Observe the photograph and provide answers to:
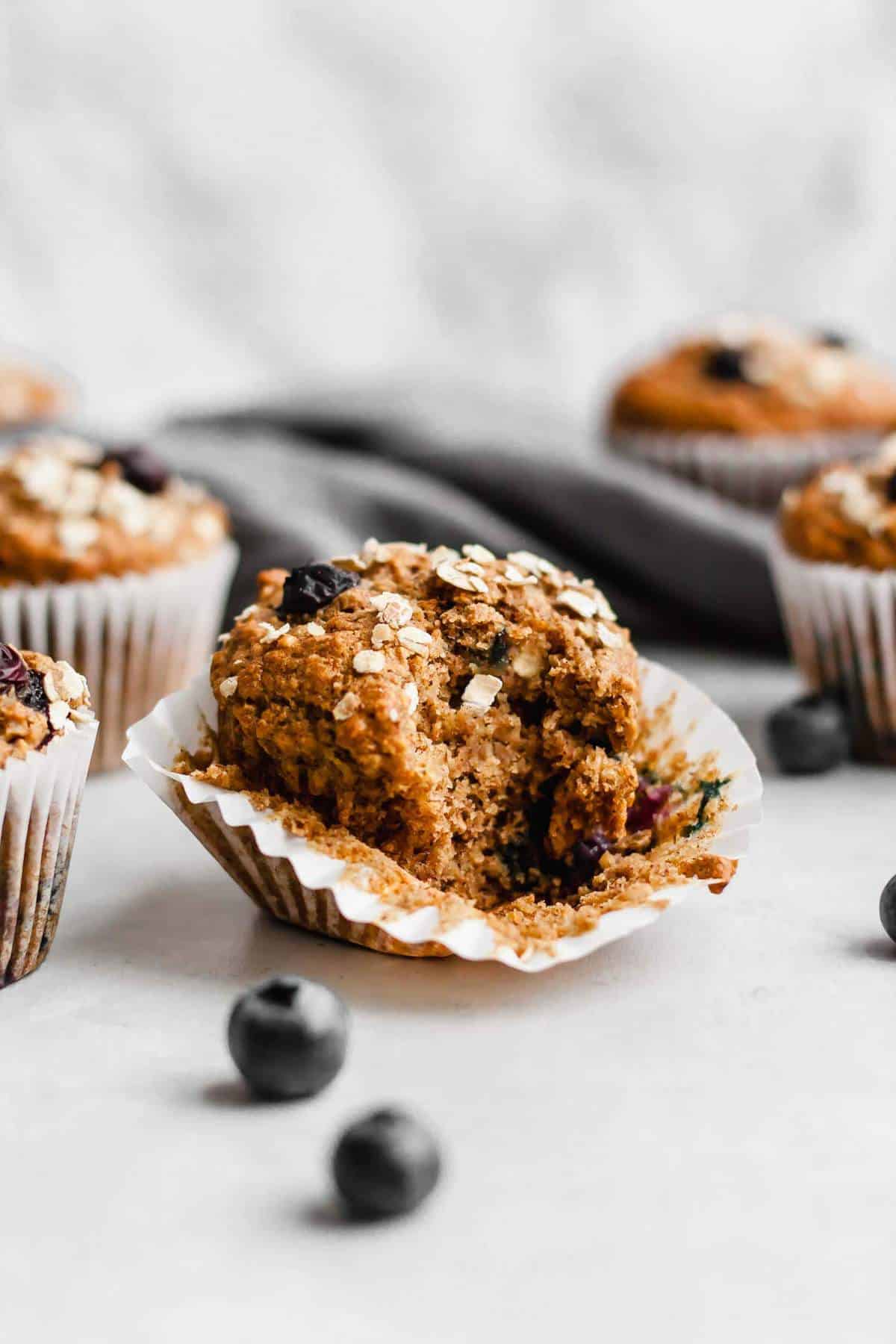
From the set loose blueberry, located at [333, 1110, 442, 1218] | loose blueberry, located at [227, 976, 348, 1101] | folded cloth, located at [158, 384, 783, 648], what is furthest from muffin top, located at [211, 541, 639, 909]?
folded cloth, located at [158, 384, 783, 648]

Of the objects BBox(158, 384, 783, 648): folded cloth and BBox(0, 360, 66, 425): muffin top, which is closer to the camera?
BBox(158, 384, 783, 648): folded cloth

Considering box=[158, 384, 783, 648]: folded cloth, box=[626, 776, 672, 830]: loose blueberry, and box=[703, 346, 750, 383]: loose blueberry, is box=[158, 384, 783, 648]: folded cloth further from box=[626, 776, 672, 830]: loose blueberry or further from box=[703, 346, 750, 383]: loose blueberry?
box=[626, 776, 672, 830]: loose blueberry

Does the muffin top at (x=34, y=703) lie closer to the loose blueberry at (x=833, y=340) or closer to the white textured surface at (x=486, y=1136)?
the white textured surface at (x=486, y=1136)

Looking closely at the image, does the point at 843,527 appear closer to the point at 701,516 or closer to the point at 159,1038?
the point at 701,516

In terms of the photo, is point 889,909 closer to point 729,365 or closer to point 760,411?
point 760,411

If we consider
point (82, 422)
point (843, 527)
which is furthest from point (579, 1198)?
point (82, 422)

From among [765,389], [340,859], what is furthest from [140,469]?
[765,389]
